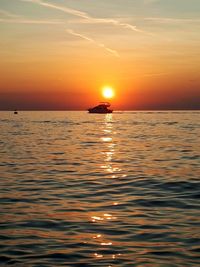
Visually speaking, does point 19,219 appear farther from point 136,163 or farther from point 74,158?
point 74,158

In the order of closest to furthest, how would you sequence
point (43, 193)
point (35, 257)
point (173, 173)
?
point (35, 257) → point (43, 193) → point (173, 173)

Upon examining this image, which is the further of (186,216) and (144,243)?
(186,216)

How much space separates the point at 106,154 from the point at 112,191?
53.0ft

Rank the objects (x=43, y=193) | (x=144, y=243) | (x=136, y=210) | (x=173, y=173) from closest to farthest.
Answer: (x=144, y=243) → (x=136, y=210) → (x=43, y=193) → (x=173, y=173)

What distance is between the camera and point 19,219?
12.3 metres

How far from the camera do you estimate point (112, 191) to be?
17.1m

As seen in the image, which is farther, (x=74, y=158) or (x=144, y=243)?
(x=74, y=158)

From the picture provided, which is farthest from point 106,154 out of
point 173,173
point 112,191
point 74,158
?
point 112,191

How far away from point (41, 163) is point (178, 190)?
12110 mm

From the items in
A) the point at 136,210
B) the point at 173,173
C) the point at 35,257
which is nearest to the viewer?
the point at 35,257

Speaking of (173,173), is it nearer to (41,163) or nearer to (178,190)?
(178,190)

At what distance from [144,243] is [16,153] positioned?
79.4 ft

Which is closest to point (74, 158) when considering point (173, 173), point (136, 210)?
point (173, 173)

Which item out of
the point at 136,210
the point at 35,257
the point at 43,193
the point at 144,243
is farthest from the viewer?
the point at 43,193
